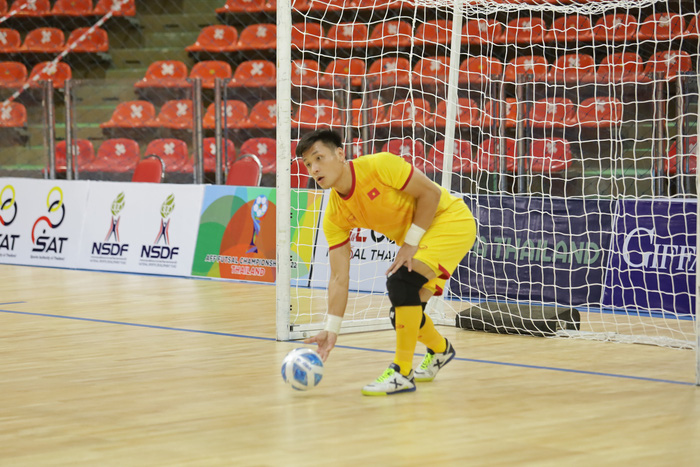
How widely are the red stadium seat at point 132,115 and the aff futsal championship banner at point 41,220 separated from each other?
1.25 m

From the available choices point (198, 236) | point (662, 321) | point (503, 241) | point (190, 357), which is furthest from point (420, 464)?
point (198, 236)

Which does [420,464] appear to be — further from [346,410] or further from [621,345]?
[621,345]

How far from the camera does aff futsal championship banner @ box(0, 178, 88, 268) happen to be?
1209 cm

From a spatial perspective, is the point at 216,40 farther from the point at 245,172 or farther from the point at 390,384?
the point at 390,384

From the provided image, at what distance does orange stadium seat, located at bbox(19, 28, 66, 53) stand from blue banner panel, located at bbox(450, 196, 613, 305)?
944 centimetres

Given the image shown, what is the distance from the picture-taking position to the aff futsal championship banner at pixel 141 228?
11250 mm

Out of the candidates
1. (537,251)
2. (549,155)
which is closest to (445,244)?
(537,251)

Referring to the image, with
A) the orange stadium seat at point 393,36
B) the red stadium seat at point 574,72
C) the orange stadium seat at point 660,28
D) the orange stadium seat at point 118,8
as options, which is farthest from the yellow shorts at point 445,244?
the orange stadium seat at point 118,8

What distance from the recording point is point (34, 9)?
55.5ft

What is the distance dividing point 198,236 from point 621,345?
215 inches

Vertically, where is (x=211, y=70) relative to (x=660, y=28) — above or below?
above

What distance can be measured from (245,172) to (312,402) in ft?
23.1

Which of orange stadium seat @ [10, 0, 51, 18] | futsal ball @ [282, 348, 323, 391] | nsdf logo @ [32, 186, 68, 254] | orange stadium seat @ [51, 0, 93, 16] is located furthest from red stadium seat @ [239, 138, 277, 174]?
futsal ball @ [282, 348, 323, 391]

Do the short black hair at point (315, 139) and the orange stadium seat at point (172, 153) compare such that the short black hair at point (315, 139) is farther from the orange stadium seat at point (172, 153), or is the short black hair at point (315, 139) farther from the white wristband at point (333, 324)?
the orange stadium seat at point (172, 153)
